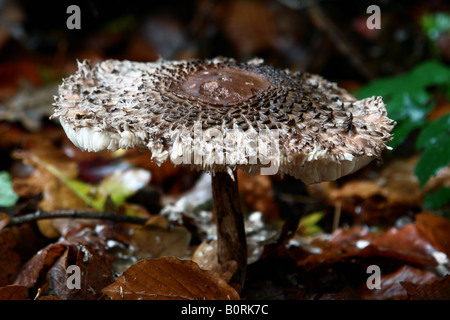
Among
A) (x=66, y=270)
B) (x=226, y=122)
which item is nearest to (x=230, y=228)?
(x=226, y=122)

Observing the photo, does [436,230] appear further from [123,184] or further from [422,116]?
[123,184]

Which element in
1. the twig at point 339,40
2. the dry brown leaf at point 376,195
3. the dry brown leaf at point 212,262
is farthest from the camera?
the twig at point 339,40

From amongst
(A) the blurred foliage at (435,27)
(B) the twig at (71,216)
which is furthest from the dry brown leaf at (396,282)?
(A) the blurred foliage at (435,27)

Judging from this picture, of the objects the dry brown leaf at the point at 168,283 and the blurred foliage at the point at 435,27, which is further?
the blurred foliage at the point at 435,27

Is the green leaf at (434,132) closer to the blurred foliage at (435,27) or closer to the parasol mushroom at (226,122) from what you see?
the parasol mushroom at (226,122)
